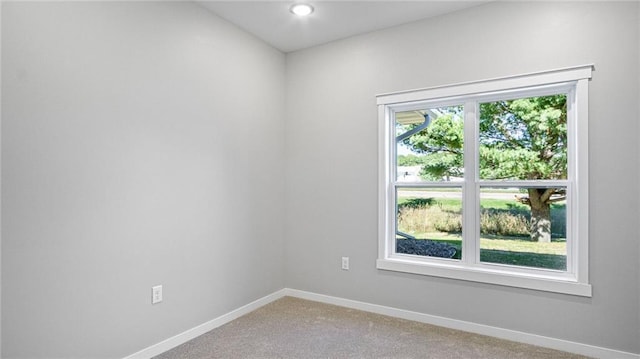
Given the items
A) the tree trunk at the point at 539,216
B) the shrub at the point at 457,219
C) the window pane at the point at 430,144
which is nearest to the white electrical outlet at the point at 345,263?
the shrub at the point at 457,219

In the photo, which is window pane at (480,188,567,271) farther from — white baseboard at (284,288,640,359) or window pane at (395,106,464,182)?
white baseboard at (284,288,640,359)

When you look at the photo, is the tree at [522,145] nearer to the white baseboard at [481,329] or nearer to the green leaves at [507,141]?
the green leaves at [507,141]

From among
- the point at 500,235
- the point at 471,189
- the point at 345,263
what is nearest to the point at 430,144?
the point at 471,189

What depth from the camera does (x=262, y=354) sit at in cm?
Answer: 240

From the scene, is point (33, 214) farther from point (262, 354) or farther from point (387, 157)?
point (387, 157)

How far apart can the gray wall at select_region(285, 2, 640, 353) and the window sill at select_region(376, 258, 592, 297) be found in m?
0.06

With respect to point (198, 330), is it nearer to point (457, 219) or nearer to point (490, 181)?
point (457, 219)

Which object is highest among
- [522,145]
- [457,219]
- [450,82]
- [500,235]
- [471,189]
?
[450,82]

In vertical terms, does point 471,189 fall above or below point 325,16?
below

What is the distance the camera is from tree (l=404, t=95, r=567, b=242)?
103 inches

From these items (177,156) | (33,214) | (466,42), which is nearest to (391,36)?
(466,42)

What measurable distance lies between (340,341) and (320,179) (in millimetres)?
1512

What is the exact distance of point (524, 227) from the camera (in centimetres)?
272

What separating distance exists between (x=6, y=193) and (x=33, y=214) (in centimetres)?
16
